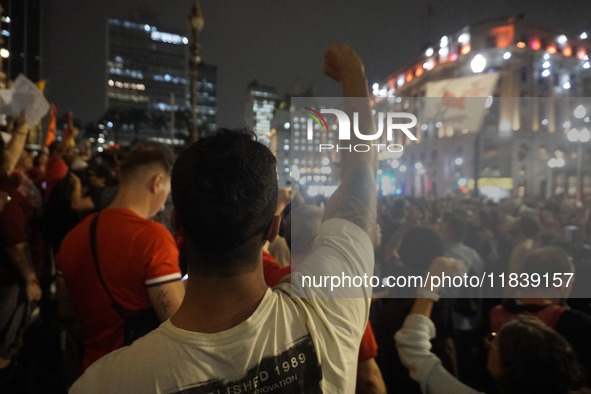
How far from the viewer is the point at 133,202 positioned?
91.7 inches

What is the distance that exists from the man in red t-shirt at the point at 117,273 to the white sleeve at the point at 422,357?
1.31 m

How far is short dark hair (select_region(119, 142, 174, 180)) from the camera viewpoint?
243 cm

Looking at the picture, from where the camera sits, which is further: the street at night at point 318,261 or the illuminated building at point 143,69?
the illuminated building at point 143,69

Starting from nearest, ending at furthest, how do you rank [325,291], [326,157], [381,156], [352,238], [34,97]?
[325,291] → [352,238] → [326,157] → [381,156] → [34,97]

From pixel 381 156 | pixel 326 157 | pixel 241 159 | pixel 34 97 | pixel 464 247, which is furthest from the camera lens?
pixel 34 97

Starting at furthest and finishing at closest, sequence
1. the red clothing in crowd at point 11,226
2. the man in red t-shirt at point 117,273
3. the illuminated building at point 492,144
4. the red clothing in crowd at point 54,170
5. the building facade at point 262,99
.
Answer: the building facade at point 262,99
the red clothing in crowd at point 54,170
the red clothing in crowd at point 11,226
the illuminated building at point 492,144
the man in red t-shirt at point 117,273

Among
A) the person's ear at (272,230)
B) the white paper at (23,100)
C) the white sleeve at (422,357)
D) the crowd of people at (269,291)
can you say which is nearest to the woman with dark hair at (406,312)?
the crowd of people at (269,291)

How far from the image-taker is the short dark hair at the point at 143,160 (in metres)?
2.43

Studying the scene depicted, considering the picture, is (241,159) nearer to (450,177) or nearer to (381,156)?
(381,156)

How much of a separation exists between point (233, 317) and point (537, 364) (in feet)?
4.71

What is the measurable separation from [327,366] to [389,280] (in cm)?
107

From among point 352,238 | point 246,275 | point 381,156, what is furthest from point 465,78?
point 246,275

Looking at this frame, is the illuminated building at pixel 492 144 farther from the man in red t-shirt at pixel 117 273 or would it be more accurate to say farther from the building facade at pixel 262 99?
the building facade at pixel 262 99

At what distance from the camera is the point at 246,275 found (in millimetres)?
1198
